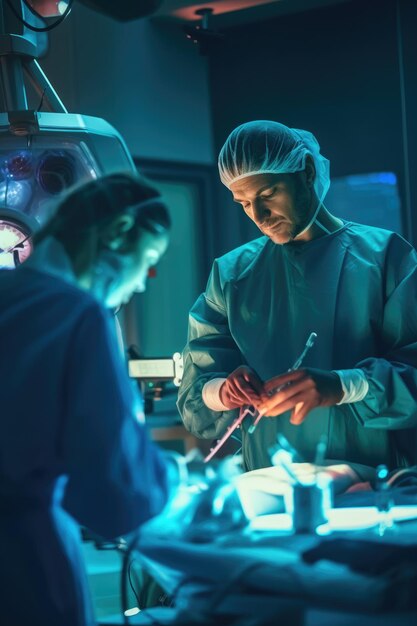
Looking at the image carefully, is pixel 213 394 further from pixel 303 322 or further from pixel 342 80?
pixel 342 80

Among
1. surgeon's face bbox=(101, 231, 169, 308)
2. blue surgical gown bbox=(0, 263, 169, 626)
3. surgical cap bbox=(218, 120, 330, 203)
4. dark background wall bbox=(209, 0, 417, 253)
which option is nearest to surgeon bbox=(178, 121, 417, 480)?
surgical cap bbox=(218, 120, 330, 203)

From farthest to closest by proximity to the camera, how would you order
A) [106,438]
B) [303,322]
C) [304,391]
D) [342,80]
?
[342,80] → [303,322] → [304,391] → [106,438]

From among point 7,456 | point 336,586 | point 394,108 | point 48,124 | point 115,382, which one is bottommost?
point 336,586

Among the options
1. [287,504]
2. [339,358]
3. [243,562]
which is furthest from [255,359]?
[243,562]

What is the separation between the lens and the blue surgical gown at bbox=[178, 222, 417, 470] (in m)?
2.35

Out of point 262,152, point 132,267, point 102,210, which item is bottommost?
point 132,267

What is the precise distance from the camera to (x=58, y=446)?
1.56 meters

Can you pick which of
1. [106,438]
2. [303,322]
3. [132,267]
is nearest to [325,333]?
[303,322]

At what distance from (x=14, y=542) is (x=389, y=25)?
13.1 ft

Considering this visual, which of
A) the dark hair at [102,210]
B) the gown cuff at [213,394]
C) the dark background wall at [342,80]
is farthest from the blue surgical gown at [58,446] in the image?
the dark background wall at [342,80]

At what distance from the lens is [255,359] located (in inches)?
98.7

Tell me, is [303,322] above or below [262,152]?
below

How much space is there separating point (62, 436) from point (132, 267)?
0.35 meters

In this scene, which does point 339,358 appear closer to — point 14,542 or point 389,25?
point 14,542
